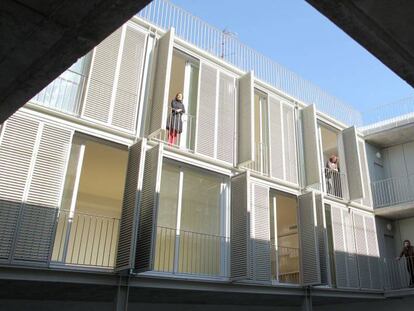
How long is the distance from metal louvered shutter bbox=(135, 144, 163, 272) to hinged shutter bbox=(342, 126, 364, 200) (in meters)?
9.05

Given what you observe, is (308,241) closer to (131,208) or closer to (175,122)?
(175,122)

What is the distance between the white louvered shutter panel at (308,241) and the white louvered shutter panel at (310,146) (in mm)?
1127

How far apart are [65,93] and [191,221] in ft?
15.7

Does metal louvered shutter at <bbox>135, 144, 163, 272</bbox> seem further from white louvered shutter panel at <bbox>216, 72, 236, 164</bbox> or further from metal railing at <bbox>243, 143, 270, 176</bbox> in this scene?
metal railing at <bbox>243, 143, 270, 176</bbox>

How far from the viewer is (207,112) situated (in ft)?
40.9

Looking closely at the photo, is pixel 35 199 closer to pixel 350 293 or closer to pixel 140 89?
pixel 140 89

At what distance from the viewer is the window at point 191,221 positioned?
11414mm

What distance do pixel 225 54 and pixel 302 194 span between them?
5.17 metres

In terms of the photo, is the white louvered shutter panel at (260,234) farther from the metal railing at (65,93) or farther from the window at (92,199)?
the metal railing at (65,93)

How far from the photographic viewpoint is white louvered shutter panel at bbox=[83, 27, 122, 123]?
33.2 feet

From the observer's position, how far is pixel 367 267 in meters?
15.4

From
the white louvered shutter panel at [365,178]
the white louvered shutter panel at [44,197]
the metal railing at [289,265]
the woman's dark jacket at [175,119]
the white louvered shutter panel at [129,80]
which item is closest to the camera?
the white louvered shutter panel at [44,197]

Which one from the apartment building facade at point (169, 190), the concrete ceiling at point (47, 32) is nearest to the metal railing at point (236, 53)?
the apartment building facade at point (169, 190)

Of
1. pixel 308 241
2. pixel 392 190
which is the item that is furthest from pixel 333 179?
pixel 308 241
